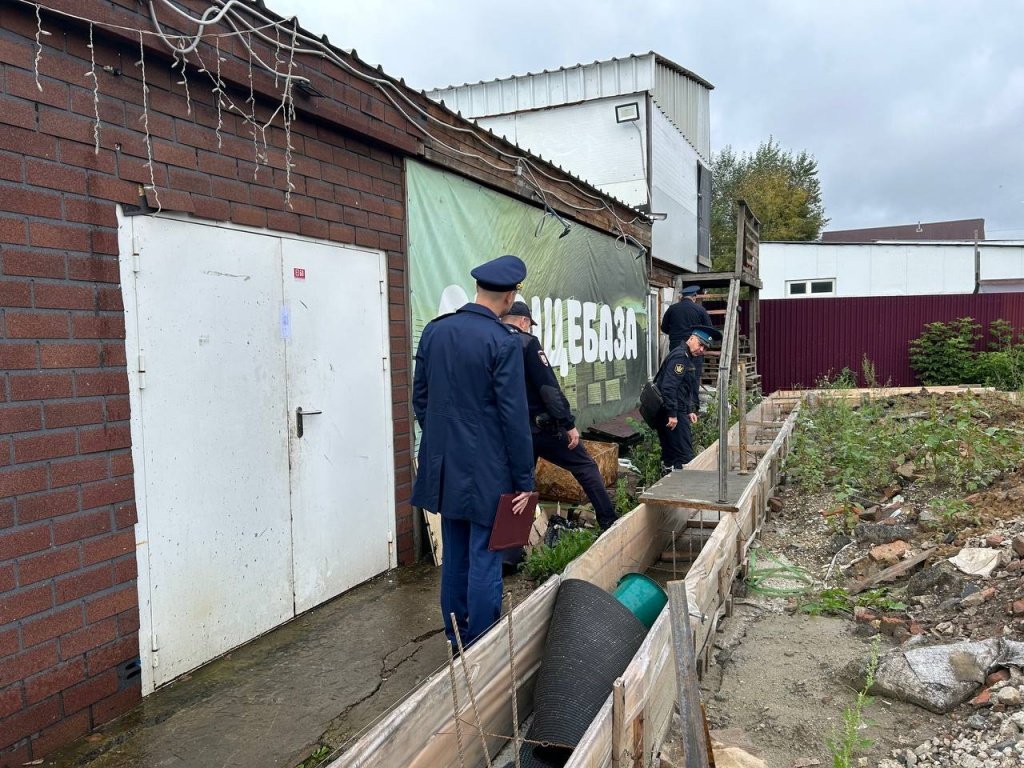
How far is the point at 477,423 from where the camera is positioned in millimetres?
3227

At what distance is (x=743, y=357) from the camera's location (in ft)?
43.7

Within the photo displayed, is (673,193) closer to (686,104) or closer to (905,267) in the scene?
(686,104)

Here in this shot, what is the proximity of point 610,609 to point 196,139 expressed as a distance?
3.06 metres

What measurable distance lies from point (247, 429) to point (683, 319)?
6.24 metres

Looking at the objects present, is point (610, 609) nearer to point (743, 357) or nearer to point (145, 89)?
point (145, 89)

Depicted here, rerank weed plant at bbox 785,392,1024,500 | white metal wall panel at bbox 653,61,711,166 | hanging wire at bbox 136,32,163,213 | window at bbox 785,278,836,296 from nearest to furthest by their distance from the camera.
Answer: hanging wire at bbox 136,32,163,213
weed plant at bbox 785,392,1024,500
white metal wall panel at bbox 653,61,711,166
window at bbox 785,278,836,296

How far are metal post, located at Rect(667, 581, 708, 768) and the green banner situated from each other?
3301 mm

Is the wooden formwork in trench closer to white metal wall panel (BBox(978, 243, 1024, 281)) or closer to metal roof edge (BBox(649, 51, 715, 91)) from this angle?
metal roof edge (BBox(649, 51, 715, 91))

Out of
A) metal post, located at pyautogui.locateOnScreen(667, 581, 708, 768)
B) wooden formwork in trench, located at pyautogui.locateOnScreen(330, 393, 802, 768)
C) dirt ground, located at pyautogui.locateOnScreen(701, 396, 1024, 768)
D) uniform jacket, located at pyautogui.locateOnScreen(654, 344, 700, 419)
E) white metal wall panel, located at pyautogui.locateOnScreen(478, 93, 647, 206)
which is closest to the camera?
wooden formwork in trench, located at pyautogui.locateOnScreen(330, 393, 802, 768)

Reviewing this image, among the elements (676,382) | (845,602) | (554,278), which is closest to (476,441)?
(845,602)

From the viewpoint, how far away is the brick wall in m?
2.65

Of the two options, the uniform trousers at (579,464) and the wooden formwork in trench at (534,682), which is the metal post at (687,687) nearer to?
the wooden formwork in trench at (534,682)

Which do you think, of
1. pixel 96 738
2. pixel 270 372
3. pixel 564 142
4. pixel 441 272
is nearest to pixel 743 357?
pixel 564 142

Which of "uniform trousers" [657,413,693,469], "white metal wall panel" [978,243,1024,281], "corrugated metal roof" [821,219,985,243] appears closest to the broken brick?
"uniform trousers" [657,413,693,469]
